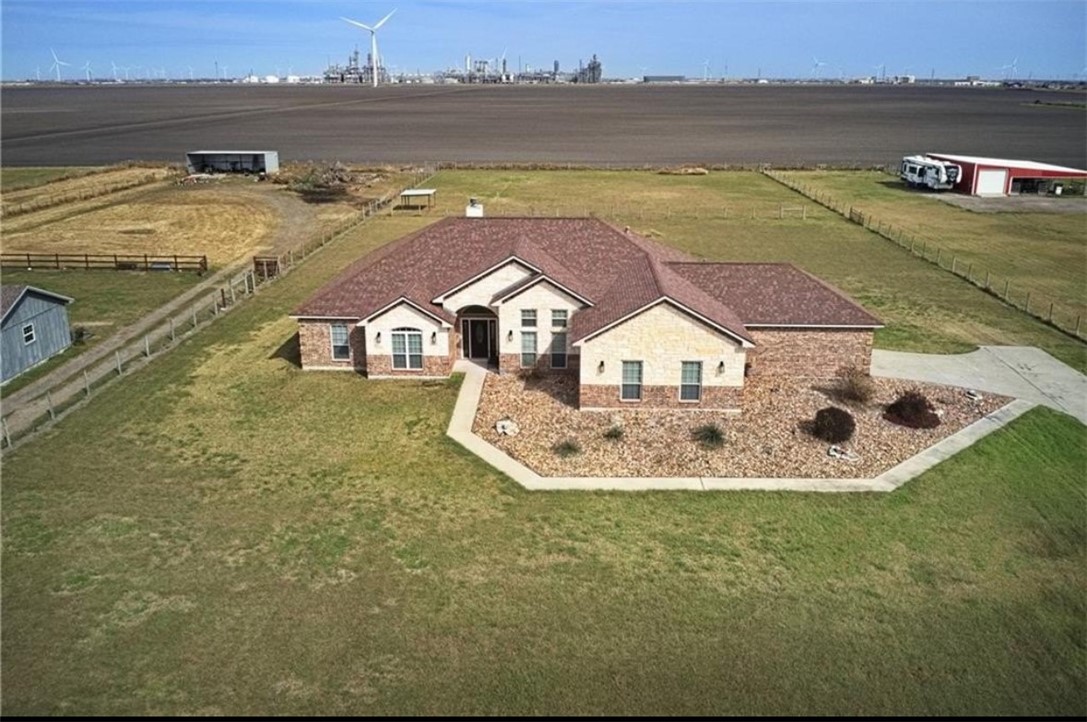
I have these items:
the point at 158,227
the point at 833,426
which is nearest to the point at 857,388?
the point at 833,426

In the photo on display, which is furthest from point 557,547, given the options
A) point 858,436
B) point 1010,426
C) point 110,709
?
point 1010,426

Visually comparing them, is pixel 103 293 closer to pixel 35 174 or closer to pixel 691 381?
pixel 691 381

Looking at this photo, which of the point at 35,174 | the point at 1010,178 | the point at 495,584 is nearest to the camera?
the point at 495,584

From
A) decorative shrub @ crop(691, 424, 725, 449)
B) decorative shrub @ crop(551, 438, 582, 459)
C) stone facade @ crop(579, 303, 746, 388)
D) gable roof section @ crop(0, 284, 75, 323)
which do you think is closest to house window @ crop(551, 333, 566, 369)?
stone facade @ crop(579, 303, 746, 388)

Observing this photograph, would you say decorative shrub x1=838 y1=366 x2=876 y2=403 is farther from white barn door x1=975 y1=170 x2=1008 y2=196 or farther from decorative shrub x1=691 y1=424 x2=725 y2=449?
white barn door x1=975 y1=170 x2=1008 y2=196

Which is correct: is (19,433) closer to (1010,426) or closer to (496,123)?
(1010,426)

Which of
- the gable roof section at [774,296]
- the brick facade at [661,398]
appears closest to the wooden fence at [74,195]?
the brick facade at [661,398]

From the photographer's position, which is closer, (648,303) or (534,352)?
(648,303)

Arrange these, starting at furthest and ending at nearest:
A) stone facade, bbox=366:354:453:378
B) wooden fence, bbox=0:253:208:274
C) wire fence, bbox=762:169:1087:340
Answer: wooden fence, bbox=0:253:208:274 < wire fence, bbox=762:169:1087:340 < stone facade, bbox=366:354:453:378
